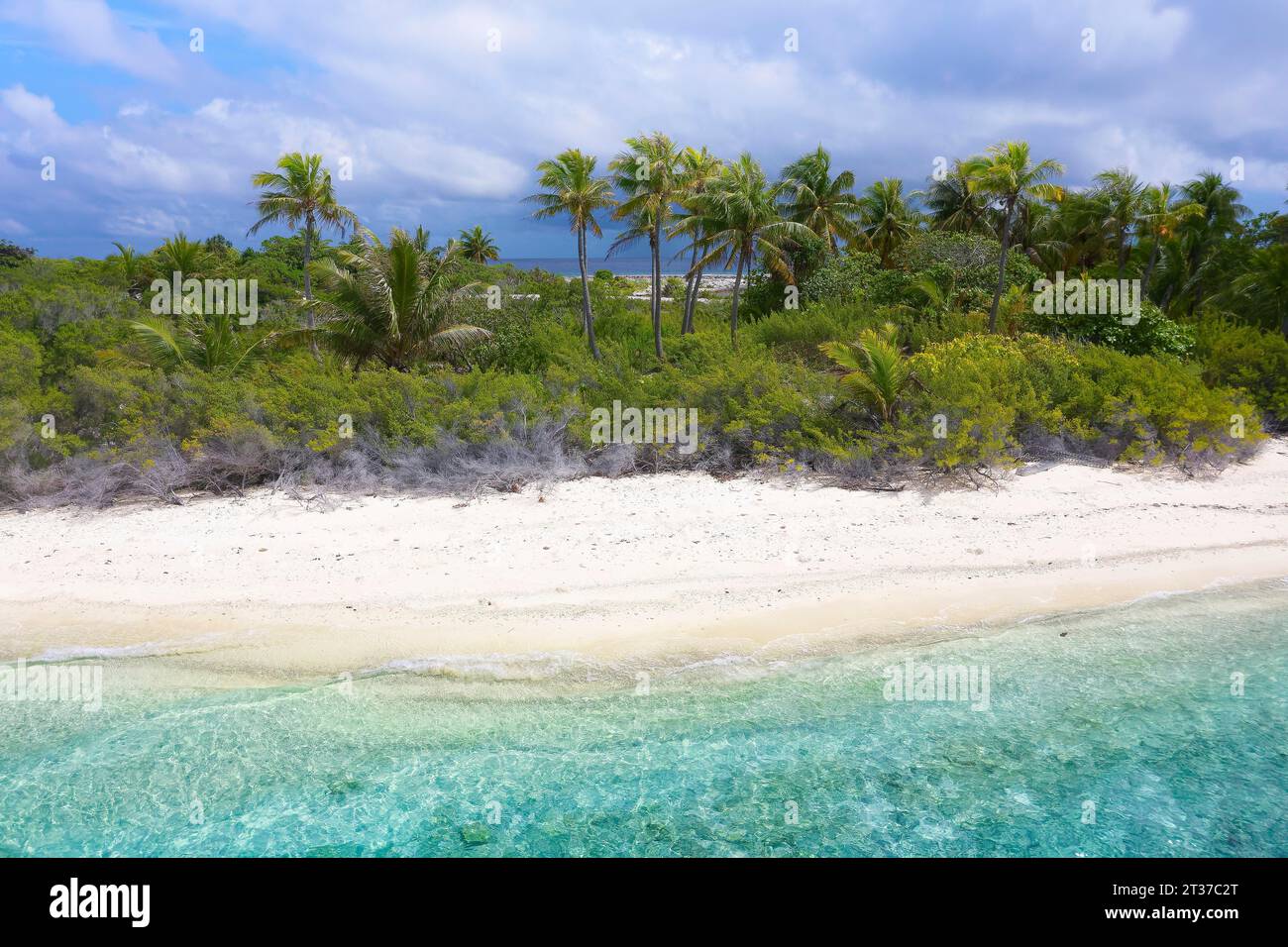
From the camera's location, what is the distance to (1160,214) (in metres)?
27.5

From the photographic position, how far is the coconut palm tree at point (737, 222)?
2392 cm

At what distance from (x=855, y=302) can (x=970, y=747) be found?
24.1 metres

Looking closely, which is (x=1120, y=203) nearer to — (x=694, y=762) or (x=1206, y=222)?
(x=1206, y=222)

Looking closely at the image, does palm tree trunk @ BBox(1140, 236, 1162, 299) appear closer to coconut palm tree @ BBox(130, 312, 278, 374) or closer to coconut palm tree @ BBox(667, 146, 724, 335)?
coconut palm tree @ BBox(667, 146, 724, 335)

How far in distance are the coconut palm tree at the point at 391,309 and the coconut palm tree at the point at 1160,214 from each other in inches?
991

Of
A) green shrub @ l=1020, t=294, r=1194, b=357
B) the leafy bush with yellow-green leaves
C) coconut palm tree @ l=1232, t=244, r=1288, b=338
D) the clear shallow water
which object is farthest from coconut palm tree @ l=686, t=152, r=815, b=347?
the clear shallow water

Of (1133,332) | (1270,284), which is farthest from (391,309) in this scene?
(1270,284)

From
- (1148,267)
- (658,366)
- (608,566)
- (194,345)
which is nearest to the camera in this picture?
(608,566)

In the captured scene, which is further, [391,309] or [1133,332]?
[1133,332]

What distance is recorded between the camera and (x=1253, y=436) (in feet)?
44.3

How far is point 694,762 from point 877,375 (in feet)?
31.1

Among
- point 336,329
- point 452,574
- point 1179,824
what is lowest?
point 1179,824
